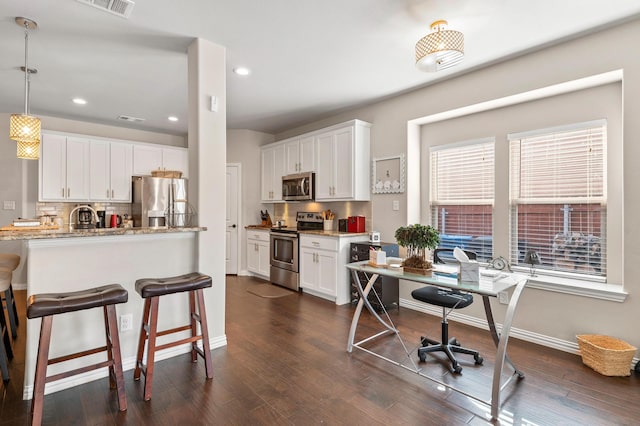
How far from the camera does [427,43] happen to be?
2461 mm

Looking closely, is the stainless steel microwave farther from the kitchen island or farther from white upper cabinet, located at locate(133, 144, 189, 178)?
the kitchen island

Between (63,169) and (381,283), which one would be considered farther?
(63,169)

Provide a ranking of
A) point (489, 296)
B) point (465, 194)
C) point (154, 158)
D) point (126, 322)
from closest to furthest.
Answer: point (489, 296) < point (126, 322) < point (465, 194) < point (154, 158)

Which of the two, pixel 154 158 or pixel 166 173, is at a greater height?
pixel 154 158

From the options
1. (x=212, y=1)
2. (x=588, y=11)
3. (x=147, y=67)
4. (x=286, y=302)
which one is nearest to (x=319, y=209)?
(x=286, y=302)

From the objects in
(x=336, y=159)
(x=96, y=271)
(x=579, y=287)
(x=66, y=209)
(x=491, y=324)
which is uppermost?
(x=336, y=159)

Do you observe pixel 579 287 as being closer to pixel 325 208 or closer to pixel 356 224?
pixel 356 224

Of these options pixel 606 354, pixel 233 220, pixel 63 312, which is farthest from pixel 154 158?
pixel 606 354

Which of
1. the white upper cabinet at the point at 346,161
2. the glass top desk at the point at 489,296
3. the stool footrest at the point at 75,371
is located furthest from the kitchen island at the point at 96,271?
the white upper cabinet at the point at 346,161

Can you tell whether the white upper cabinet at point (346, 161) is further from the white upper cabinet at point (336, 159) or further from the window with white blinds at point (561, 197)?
the window with white blinds at point (561, 197)

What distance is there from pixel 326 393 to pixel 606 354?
2.13 m

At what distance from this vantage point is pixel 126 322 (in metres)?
2.56

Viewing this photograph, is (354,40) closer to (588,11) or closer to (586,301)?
(588,11)

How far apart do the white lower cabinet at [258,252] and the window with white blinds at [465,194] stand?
289 centimetres
